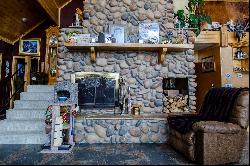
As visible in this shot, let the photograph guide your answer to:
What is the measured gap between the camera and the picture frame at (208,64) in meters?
7.21

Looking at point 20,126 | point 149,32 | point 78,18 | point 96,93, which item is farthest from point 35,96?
point 149,32

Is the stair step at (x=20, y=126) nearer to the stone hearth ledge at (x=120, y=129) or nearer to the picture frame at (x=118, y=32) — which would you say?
the stone hearth ledge at (x=120, y=129)

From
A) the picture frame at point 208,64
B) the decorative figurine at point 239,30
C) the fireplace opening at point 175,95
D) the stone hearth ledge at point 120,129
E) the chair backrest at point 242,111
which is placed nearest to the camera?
the chair backrest at point 242,111

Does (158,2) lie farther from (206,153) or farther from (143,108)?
(206,153)

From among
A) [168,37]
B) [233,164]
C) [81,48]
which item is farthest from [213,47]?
[233,164]

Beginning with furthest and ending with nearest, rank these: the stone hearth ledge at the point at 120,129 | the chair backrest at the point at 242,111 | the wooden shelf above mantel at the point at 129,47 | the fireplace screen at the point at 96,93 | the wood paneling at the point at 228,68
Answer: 1. the wood paneling at the point at 228,68
2. the fireplace screen at the point at 96,93
3. the wooden shelf above mantel at the point at 129,47
4. the stone hearth ledge at the point at 120,129
5. the chair backrest at the point at 242,111

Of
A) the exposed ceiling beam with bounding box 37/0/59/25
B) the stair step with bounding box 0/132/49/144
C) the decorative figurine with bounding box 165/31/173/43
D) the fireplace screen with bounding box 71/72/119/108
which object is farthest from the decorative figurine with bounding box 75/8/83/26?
the stair step with bounding box 0/132/49/144

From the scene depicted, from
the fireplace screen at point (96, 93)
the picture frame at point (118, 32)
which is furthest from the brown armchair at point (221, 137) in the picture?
the picture frame at point (118, 32)

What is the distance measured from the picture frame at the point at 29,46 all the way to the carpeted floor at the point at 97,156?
4000 mm

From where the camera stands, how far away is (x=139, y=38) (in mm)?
5645

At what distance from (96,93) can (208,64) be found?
12.3ft

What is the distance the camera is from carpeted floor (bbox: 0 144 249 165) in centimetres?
327

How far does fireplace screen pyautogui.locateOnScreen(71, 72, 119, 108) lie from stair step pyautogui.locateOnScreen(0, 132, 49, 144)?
1.14 meters

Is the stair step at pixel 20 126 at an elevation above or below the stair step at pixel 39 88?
below
